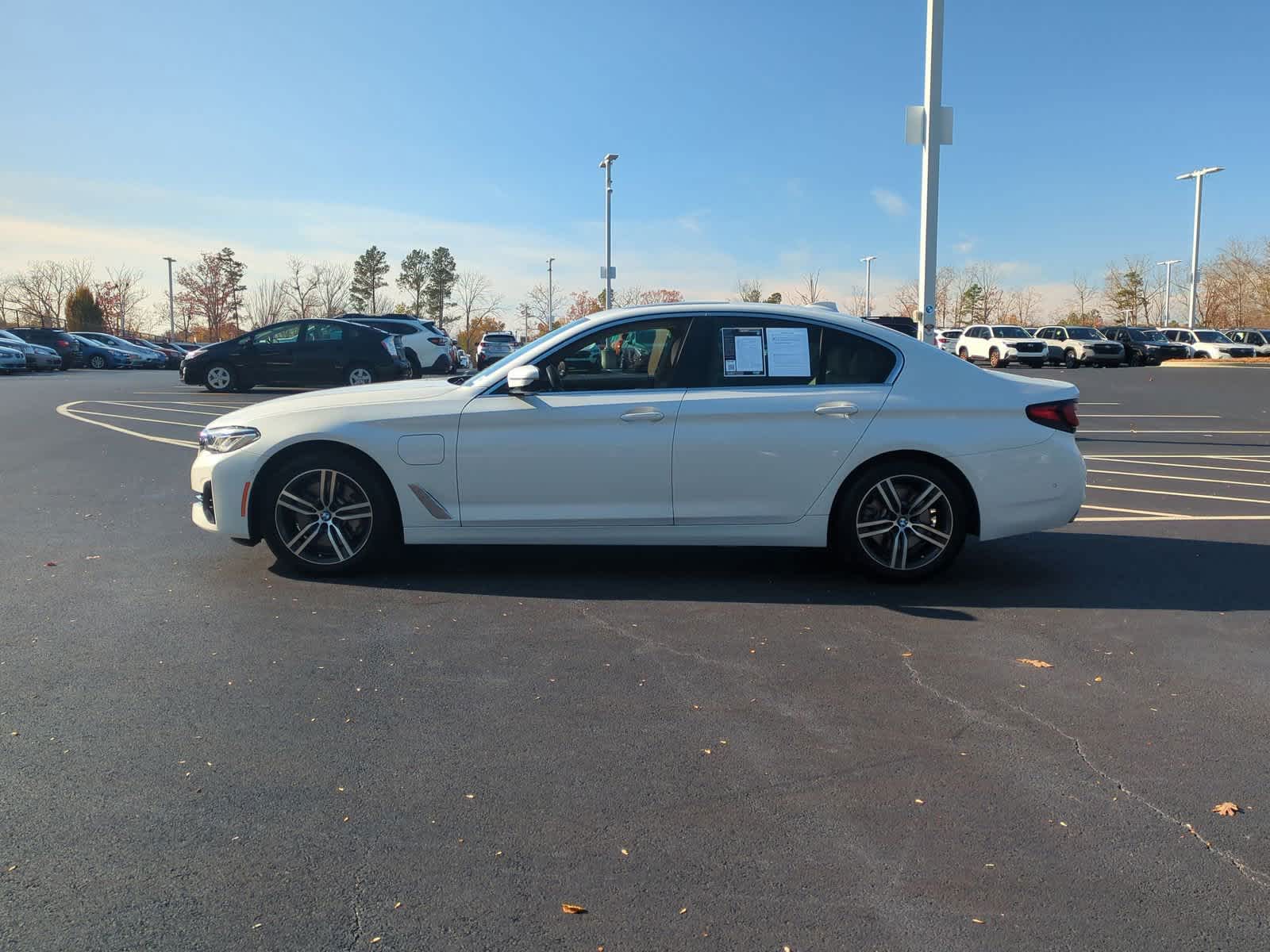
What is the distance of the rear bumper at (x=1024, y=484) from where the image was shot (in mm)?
6195

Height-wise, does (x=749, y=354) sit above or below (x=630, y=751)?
above

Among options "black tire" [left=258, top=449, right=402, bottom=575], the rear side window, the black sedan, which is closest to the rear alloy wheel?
the black sedan

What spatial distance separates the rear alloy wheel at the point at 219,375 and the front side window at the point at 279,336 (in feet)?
2.84

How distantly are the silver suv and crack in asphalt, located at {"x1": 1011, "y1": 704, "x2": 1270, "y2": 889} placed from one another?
138ft

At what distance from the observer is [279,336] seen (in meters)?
22.6

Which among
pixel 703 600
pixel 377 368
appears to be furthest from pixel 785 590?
pixel 377 368

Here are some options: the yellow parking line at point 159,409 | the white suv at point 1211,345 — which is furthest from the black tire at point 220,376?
the white suv at point 1211,345

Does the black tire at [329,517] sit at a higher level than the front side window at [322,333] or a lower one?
lower

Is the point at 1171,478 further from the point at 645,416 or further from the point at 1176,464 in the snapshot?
the point at 645,416

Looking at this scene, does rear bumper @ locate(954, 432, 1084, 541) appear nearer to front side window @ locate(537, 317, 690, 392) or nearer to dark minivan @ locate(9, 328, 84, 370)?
front side window @ locate(537, 317, 690, 392)

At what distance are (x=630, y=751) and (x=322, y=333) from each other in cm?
2009

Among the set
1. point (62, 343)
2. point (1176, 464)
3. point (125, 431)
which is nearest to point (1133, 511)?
point (1176, 464)

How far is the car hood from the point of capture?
20.7ft

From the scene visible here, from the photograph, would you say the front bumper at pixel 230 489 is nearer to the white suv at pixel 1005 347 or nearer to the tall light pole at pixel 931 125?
the tall light pole at pixel 931 125
